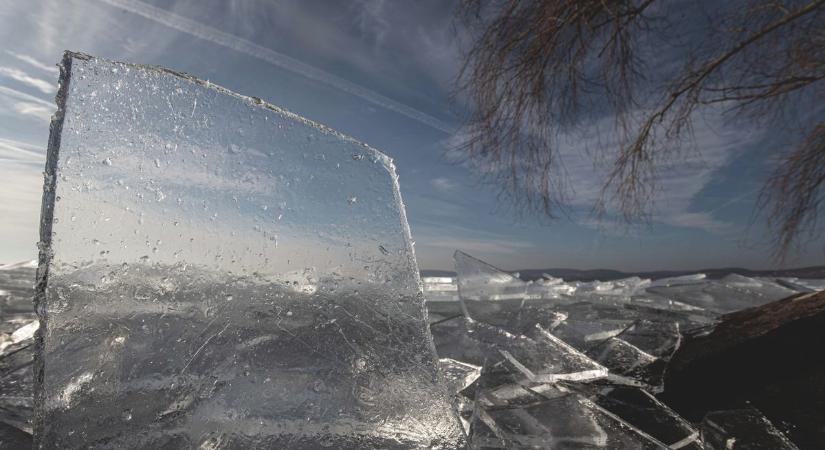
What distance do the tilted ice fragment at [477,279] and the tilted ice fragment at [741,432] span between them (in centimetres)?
142

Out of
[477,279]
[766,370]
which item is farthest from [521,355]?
[477,279]

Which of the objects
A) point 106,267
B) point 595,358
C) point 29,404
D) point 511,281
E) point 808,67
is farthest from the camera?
point 808,67

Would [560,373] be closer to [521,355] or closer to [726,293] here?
[521,355]

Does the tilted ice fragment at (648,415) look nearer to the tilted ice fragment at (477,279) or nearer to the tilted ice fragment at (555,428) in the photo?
the tilted ice fragment at (555,428)

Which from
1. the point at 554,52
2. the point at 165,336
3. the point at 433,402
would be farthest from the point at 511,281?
the point at 165,336

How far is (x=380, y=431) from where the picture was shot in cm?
93

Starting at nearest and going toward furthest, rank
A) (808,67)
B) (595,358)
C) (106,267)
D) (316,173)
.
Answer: (106,267)
(316,173)
(595,358)
(808,67)

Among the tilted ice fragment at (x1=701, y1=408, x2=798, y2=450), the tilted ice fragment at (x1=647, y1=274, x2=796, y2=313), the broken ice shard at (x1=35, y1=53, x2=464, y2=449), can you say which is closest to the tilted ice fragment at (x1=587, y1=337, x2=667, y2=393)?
the tilted ice fragment at (x1=701, y1=408, x2=798, y2=450)

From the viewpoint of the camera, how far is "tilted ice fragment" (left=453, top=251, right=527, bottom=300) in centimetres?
262

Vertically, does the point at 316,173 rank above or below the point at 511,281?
above

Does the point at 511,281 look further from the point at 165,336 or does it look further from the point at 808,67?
the point at 808,67

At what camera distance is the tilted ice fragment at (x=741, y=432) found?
3.98 ft

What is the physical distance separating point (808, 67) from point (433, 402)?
400 centimetres

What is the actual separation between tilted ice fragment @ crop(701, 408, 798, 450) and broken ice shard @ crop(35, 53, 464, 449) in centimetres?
79
